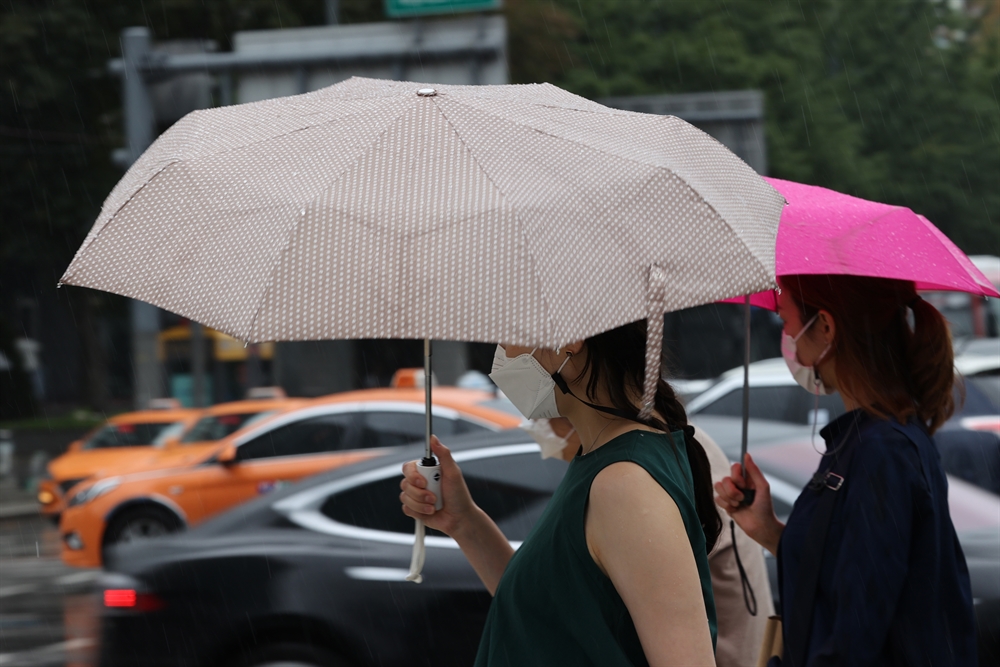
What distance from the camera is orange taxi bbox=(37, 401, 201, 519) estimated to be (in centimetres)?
1082

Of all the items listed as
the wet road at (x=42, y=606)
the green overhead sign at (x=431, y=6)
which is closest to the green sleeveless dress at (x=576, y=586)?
the wet road at (x=42, y=606)

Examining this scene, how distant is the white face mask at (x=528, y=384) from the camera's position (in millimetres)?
1950

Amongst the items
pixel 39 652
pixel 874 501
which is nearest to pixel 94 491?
pixel 39 652

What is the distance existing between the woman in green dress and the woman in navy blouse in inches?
18.1

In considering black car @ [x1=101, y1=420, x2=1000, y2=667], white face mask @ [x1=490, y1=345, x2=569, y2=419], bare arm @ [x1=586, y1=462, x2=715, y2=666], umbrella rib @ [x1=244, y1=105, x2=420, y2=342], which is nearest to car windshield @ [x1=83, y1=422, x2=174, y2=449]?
black car @ [x1=101, y1=420, x2=1000, y2=667]

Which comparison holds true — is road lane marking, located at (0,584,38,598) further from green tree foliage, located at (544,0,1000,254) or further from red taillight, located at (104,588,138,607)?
green tree foliage, located at (544,0,1000,254)

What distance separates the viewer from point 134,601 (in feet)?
14.1

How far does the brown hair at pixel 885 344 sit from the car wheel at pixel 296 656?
259 centimetres

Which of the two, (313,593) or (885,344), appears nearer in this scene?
(885,344)

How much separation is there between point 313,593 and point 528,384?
2626 millimetres

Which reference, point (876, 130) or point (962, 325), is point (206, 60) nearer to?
point (962, 325)

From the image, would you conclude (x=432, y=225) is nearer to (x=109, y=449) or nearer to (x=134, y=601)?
(x=134, y=601)

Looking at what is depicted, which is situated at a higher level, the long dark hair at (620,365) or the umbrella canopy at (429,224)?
the umbrella canopy at (429,224)

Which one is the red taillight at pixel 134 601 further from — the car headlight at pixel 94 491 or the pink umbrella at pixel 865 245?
the car headlight at pixel 94 491
